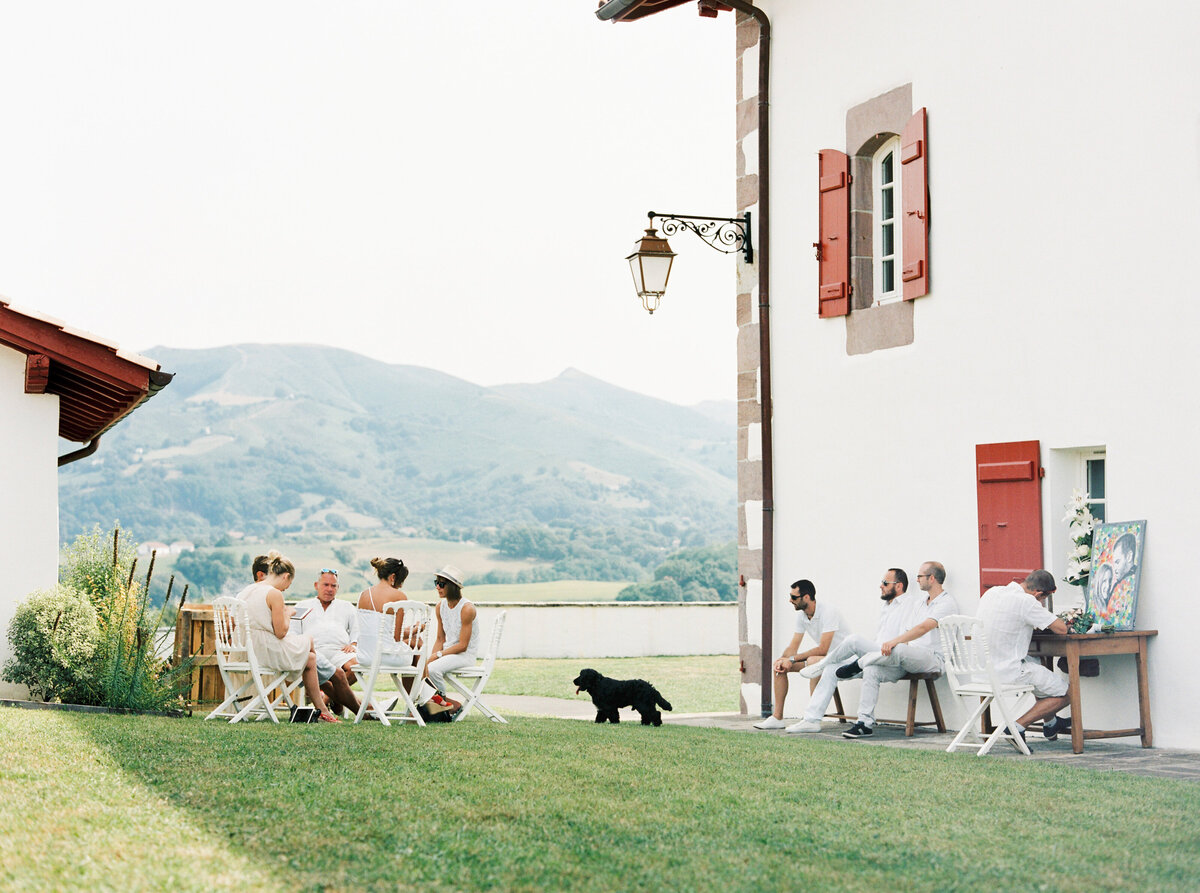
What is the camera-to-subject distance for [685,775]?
6301 mm

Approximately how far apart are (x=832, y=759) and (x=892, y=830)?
217 cm

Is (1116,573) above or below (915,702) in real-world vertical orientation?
above

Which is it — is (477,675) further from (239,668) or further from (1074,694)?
(1074,694)

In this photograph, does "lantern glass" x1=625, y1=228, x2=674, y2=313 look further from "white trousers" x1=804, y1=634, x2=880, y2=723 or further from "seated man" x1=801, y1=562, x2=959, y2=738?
"seated man" x1=801, y1=562, x2=959, y2=738

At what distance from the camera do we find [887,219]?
437 inches

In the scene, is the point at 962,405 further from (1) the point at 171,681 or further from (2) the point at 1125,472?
(1) the point at 171,681

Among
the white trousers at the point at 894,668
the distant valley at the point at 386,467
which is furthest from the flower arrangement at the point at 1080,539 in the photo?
the distant valley at the point at 386,467

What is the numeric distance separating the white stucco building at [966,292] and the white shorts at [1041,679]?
1.90 ft

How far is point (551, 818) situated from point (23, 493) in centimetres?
663

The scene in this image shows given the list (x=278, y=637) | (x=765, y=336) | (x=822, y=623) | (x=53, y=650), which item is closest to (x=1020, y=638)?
(x=822, y=623)

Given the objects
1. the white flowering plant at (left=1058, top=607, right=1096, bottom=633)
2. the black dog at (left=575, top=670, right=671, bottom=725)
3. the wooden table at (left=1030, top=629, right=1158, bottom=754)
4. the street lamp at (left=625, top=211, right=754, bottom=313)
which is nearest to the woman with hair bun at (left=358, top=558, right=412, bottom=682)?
the black dog at (left=575, top=670, right=671, bottom=725)

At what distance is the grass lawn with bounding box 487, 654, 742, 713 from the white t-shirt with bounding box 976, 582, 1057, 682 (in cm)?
586

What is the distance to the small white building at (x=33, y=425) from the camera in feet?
32.8

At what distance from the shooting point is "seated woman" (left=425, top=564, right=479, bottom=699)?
9.53m
